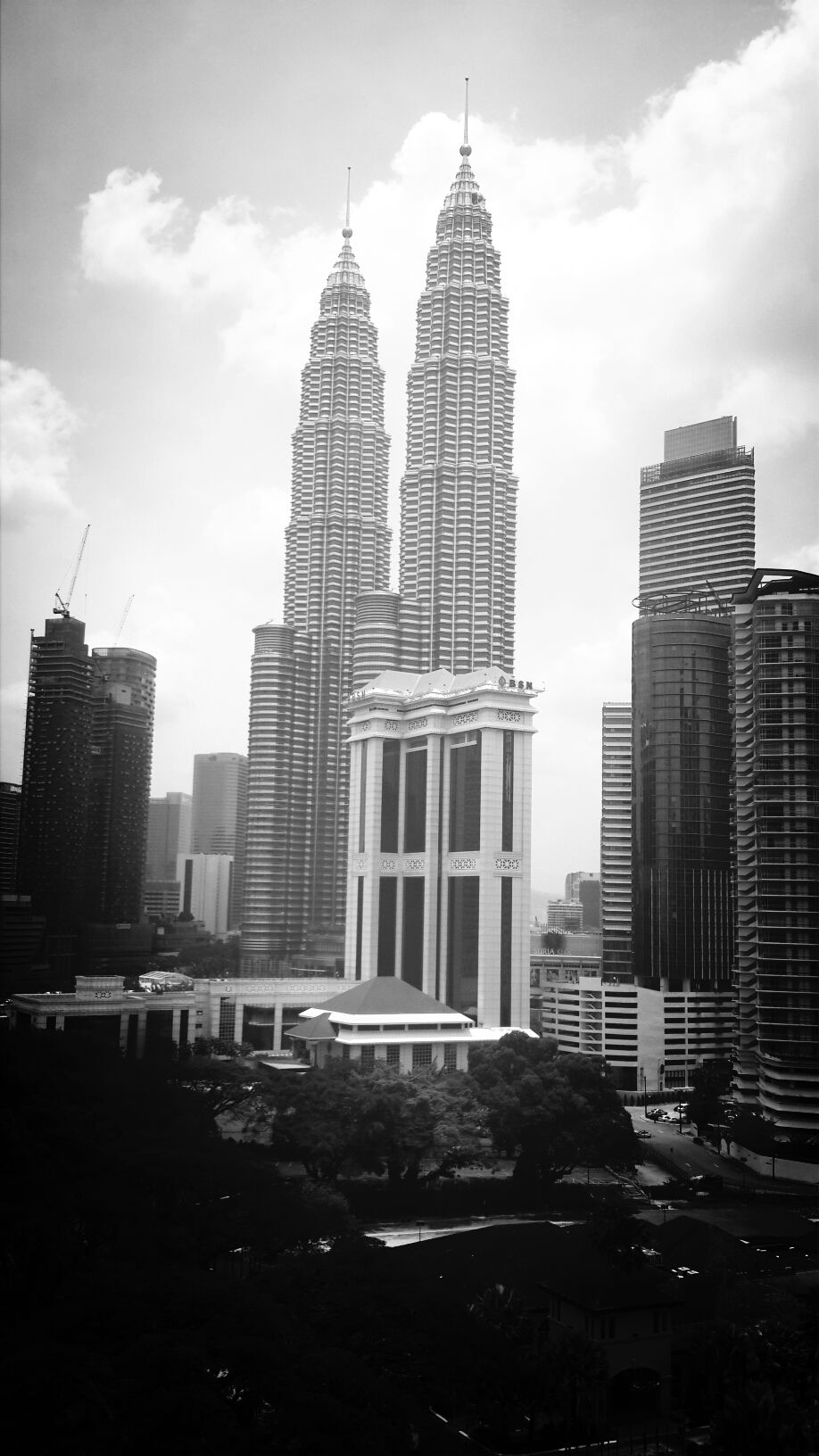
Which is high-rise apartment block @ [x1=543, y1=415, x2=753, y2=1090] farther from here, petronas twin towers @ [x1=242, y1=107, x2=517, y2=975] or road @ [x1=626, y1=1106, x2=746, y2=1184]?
petronas twin towers @ [x1=242, y1=107, x2=517, y2=975]

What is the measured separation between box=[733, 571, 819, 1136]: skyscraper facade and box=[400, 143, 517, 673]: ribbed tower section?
3832cm

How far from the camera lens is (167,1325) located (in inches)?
758

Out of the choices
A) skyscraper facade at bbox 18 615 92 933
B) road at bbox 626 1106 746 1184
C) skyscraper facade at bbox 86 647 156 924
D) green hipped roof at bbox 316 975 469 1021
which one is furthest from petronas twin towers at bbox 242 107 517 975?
road at bbox 626 1106 746 1184

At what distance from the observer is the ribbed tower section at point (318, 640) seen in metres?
98.9

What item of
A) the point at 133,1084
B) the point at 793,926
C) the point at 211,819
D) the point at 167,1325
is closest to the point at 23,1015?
the point at 133,1084

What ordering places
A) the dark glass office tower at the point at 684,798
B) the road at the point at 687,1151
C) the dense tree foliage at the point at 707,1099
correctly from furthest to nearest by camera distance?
the dark glass office tower at the point at 684,798 → the dense tree foliage at the point at 707,1099 → the road at the point at 687,1151

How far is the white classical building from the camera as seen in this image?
6744cm

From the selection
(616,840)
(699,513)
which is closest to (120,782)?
(616,840)

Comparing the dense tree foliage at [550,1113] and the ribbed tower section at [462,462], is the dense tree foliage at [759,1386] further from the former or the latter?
the ribbed tower section at [462,462]

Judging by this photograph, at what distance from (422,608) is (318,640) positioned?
11411 millimetres

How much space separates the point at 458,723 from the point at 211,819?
101 meters

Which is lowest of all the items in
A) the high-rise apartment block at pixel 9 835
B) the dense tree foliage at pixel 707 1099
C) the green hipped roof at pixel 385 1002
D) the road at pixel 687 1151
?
the road at pixel 687 1151

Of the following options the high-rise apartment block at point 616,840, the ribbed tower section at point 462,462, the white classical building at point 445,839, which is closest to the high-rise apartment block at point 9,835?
the white classical building at point 445,839

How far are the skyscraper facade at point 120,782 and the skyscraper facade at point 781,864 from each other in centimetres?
5863
